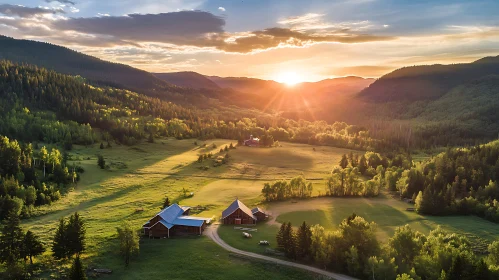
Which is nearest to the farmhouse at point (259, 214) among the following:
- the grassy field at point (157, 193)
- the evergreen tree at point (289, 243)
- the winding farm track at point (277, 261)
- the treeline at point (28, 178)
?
the grassy field at point (157, 193)

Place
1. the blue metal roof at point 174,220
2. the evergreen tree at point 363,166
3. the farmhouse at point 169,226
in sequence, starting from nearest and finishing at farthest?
the farmhouse at point 169,226 < the blue metal roof at point 174,220 < the evergreen tree at point 363,166

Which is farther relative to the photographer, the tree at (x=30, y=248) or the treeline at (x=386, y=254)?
the tree at (x=30, y=248)

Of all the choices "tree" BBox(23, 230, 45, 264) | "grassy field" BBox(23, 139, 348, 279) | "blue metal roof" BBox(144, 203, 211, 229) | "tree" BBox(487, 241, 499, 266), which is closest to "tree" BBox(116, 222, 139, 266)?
"grassy field" BBox(23, 139, 348, 279)

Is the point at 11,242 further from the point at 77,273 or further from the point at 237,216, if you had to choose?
the point at 237,216

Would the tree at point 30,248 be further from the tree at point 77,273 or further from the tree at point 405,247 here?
the tree at point 405,247

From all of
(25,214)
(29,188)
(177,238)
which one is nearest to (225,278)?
(177,238)

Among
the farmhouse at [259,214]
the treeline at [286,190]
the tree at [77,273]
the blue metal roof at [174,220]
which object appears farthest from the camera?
the treeline at [286,190]

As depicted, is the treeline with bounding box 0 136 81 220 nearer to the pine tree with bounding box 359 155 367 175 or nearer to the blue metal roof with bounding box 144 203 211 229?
the blue metal roof with bounding box 144 203 211 229

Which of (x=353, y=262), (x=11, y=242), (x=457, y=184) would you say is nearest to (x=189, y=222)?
(x=11, y=242)
